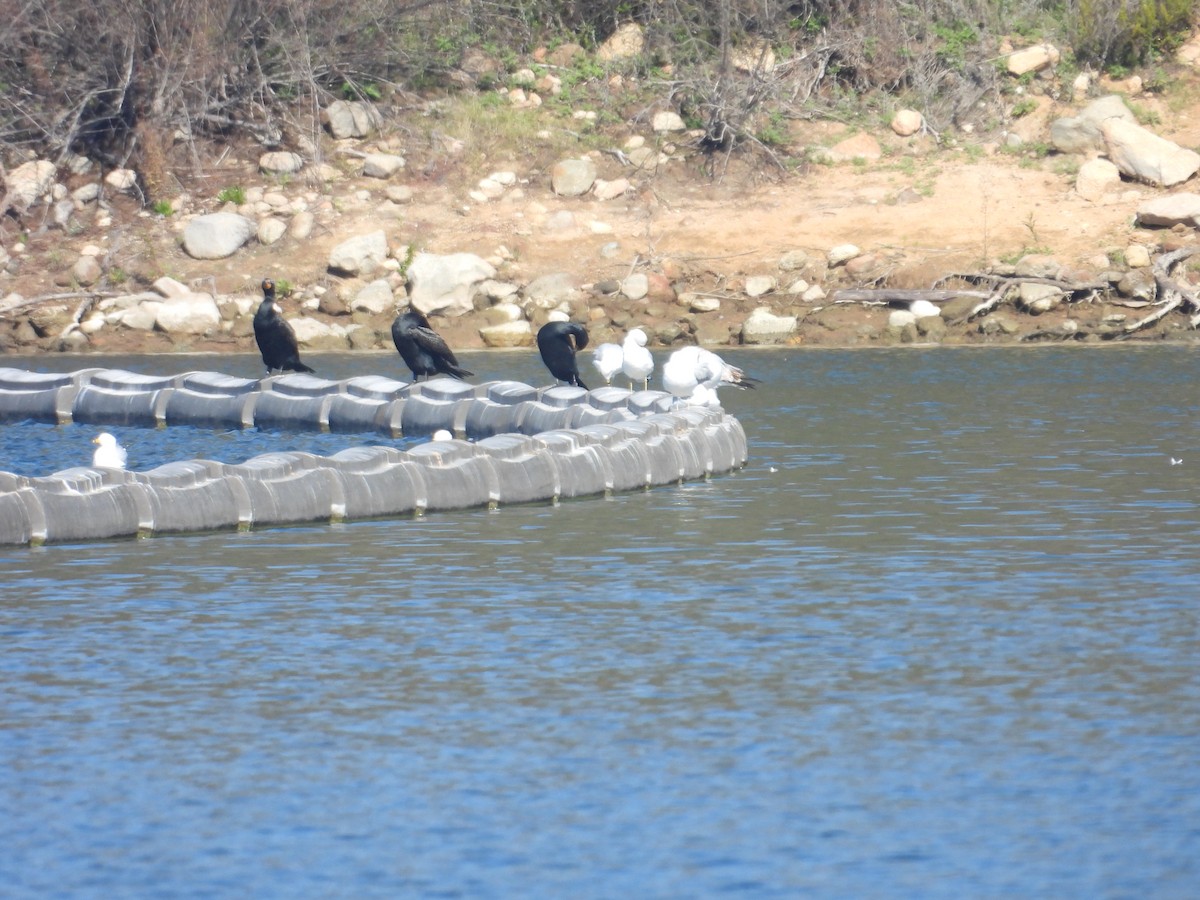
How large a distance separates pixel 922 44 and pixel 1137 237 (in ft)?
29.9

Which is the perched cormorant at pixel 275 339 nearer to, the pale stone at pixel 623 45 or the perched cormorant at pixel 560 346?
the perched cormorant at pixel 560 346

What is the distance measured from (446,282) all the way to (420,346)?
1170 centimetres

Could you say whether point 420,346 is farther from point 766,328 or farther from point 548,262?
point 548,262

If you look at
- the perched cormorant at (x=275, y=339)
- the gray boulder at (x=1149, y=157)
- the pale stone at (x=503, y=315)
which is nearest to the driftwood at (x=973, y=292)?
the gray boulder at (x=1149, y=157)

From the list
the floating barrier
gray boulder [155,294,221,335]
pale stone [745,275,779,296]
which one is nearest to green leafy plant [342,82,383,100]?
gray boulder [155,294,221,335]

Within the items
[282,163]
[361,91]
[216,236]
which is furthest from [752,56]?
[216,236]

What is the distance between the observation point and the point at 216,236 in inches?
1380

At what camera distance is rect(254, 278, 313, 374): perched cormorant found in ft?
74.8

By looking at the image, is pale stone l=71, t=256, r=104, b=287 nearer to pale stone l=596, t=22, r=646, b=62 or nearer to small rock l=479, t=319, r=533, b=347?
small rock l=479, t=319, r=533, b=347

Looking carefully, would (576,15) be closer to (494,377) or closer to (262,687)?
(494,377)

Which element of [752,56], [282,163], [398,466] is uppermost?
[752,56]

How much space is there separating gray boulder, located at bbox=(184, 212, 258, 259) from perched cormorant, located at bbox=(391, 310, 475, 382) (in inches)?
564

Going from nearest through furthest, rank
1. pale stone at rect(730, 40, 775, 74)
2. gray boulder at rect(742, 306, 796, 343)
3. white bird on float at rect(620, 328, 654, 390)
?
1. white bird on float at rect(620, 328, 654, 390)
2. gray boulder at rect(742, 306, 796, 343)
3. pale stone at rect(730, 40, 775, 74)

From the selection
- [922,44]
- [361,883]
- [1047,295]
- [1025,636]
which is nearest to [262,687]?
[361,883]
